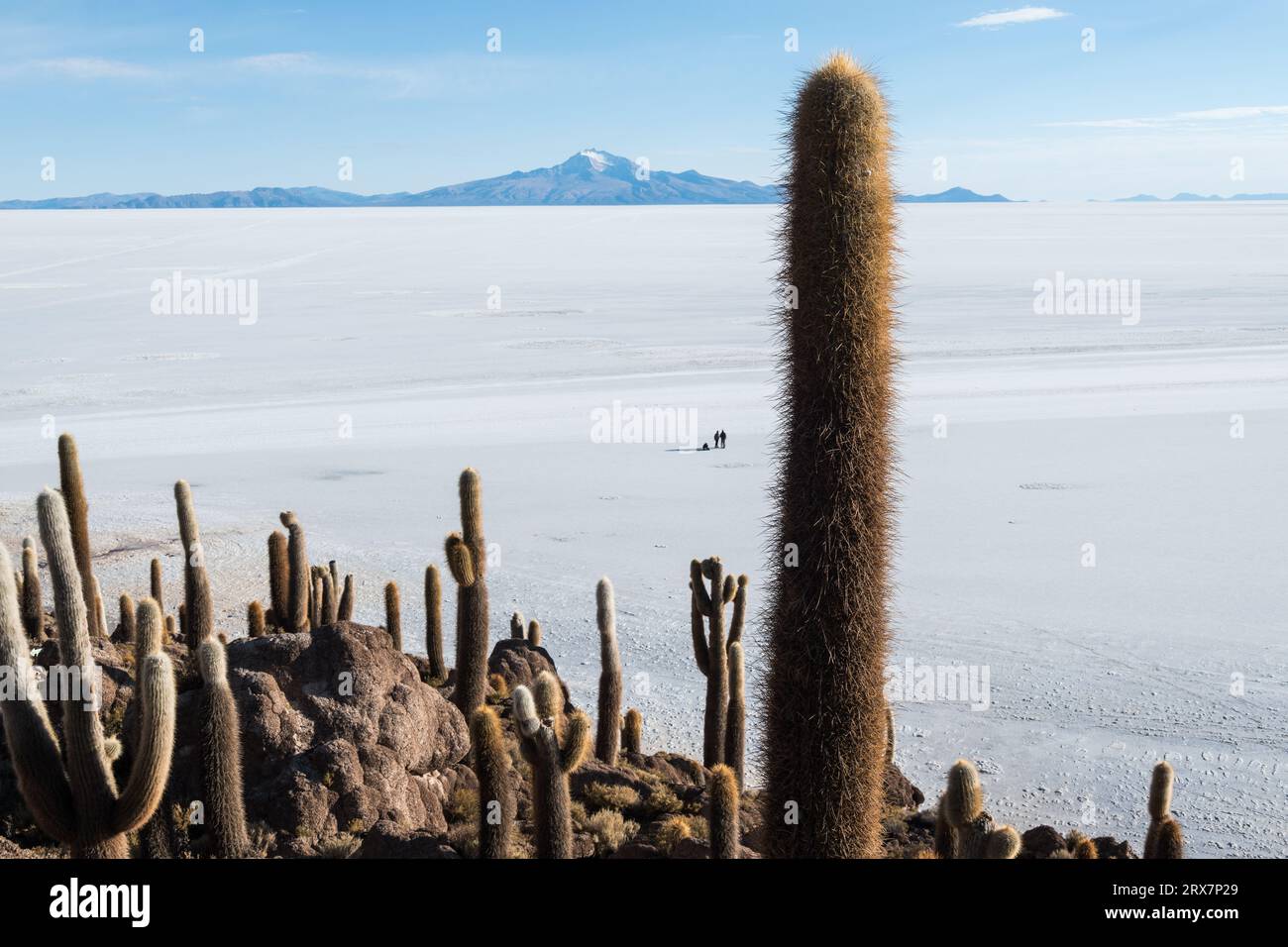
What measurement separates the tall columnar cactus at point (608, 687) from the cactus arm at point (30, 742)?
4995 mm

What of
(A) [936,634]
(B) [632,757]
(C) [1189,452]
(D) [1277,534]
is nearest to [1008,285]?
(C) [1189,452]

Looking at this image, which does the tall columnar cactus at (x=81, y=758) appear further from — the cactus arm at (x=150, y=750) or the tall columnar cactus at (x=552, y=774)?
the tall columnar cactus at (x=552, y=774)

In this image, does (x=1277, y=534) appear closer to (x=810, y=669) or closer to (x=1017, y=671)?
(x=1017, y=671)

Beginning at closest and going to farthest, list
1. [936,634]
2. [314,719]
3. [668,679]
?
[314,719] < [668,679] < [936,634]

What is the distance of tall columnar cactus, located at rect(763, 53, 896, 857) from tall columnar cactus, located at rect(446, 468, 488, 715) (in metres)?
3.67

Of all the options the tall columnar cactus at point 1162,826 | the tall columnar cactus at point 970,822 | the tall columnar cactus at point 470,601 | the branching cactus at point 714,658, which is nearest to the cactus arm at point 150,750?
the tall columnar cactus at point 970,822

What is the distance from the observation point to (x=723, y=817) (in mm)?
6031

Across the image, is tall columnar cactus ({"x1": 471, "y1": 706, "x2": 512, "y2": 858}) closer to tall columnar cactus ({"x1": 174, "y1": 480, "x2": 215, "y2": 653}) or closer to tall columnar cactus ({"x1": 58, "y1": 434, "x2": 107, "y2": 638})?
tall columnar cactus ({"x1": 174, "y1": 480, "x2": 215, "y2": 653})

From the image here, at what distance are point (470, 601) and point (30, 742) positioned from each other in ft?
13.4

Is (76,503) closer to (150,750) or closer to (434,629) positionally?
(434,629)

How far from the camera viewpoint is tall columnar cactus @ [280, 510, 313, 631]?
1070cm
